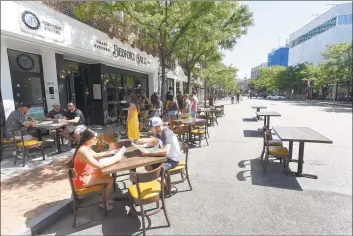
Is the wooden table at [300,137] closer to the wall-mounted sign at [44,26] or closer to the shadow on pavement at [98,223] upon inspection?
the shadow on pavement at [98,223]

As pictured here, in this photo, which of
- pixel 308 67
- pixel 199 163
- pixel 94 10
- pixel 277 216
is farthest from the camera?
pixel 308 67

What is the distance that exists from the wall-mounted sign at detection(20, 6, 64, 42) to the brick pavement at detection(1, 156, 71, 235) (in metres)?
3.18

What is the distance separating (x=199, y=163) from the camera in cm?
541

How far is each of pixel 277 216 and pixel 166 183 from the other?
1864 millimetres

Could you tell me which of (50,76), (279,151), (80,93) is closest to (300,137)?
(279,151)

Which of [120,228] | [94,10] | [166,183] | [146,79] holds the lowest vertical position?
[120,228]

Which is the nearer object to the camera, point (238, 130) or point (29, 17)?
point (29, 17)

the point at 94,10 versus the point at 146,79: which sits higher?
the point at 94,10

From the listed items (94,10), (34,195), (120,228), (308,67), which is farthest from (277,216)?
(308,67)

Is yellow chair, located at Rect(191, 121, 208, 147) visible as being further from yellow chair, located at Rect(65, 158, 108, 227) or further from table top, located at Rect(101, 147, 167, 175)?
yellow chair, located at Rect(65, 158, 108, 227)

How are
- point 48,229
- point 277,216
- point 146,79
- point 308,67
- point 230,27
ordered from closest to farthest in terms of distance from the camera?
point 48,229, point 277,216, point 230,27, point 146,79, point 308,67

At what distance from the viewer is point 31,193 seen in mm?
2896

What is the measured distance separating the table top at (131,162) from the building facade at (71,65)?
1.67 meters

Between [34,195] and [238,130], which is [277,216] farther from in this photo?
[238,130]
